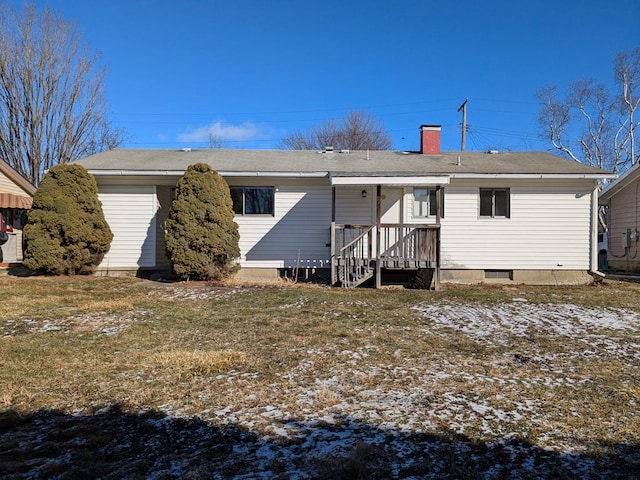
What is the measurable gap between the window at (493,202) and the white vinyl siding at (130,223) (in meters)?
8.73

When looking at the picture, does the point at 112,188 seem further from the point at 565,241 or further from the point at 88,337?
the point at 565,241

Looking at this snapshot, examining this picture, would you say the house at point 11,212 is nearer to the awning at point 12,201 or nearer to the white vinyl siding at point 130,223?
the awning at point 12,201

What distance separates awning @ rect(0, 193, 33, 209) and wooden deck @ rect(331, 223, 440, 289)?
37.5 feet

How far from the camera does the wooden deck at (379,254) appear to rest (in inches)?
Result: 394

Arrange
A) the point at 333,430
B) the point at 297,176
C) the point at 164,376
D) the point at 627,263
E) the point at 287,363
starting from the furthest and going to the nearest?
1. the point at 627,263
2. the point at 297,176
3. the point at 287,363
4. the point at 164,376
5. the point at 333,430

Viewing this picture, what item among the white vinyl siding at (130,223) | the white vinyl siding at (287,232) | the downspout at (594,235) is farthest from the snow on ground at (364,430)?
the white vinyl siding at (130,223)

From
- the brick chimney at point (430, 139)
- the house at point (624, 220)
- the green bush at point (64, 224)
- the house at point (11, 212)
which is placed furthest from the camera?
the house at point (624, 220)

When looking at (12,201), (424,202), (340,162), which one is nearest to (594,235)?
(424,202)

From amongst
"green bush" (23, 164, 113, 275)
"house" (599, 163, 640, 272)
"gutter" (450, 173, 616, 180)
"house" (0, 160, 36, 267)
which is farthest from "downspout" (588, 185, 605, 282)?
"house" (0, 160, 36, 267)

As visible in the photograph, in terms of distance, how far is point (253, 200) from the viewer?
38.2ft

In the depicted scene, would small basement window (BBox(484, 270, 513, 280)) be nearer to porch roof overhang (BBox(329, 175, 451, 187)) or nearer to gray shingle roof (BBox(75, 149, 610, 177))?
gray shingle roof (BBox(75, 149, 610, 177))

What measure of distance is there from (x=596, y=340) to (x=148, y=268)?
10.2 meters

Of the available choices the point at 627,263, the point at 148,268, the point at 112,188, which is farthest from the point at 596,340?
the point at 627,263

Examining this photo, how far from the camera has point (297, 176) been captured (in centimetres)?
1117
